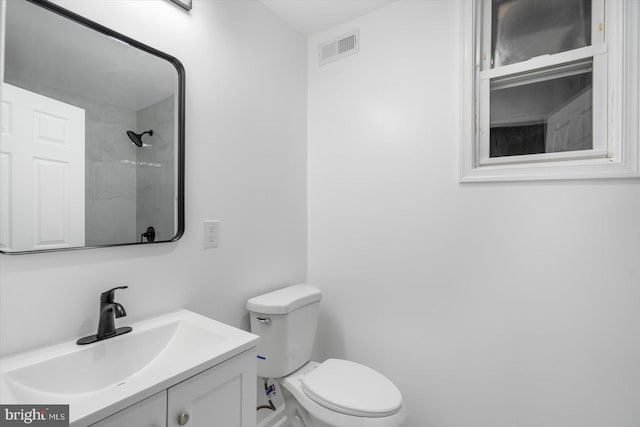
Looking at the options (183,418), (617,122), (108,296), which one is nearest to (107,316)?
(108,296)

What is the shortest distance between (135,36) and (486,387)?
7.03ft

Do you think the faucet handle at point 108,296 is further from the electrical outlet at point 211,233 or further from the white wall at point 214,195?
the electrical outlet at point 211,233

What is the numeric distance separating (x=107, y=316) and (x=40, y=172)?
1.65 feet

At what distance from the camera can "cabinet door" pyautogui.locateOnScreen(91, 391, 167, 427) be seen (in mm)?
657

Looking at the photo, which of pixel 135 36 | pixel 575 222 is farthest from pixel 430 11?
pixel 135 36

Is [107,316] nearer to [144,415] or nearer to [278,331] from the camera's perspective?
[144,415]

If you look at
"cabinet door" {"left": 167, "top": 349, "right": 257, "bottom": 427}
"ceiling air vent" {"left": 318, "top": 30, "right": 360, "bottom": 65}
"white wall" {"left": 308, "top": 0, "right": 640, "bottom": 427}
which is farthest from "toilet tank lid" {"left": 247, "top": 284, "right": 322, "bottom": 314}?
"ceiling air vent" {"left": 318, "top": 30, "right": 360, "bottom": 65}

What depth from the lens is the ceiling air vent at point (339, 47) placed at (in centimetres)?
176

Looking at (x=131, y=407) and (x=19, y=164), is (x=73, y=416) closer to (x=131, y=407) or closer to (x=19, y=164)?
(x=131, y=407)

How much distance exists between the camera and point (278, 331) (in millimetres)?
1426

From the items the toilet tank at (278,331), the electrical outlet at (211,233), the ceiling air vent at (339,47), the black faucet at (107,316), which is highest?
the ceiling air vent at (339,47)
